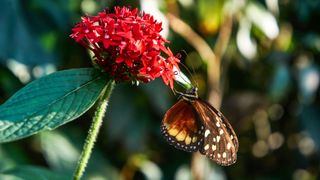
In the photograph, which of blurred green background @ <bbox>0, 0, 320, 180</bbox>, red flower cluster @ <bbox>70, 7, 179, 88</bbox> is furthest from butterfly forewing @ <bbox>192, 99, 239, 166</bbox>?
blurred green background @ <bbox>0, 0, 320, 180</bbox>

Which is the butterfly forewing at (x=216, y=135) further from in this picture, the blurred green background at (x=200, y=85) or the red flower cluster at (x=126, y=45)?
the blurred green background at (x=200, y=85)

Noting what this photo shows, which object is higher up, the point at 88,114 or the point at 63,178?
the point at 88,114

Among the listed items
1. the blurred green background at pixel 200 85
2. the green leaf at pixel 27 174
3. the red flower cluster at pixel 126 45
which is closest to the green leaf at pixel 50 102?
the red flower cluster at pixel 126 45

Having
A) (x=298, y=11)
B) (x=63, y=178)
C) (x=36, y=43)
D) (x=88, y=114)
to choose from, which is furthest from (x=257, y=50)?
(x=63, y=178)

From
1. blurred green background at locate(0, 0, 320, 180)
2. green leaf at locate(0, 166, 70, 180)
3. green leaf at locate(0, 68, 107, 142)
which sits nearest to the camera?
green leaf at locate(0, 68, 107, 142)

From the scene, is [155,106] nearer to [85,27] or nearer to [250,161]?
[250,161]

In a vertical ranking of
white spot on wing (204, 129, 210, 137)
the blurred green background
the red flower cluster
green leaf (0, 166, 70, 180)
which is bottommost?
green leaf (0, 166, 70, 180)

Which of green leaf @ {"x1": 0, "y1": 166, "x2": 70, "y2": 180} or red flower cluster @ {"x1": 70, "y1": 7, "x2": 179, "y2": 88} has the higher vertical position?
red flower cluster @ {"x1": 70, "y1": 7, "x2": 179, "y2": 88}

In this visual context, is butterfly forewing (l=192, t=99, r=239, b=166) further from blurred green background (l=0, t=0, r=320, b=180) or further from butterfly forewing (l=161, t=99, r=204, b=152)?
blurred green background (l=0, t=0, r=320, b=180)
